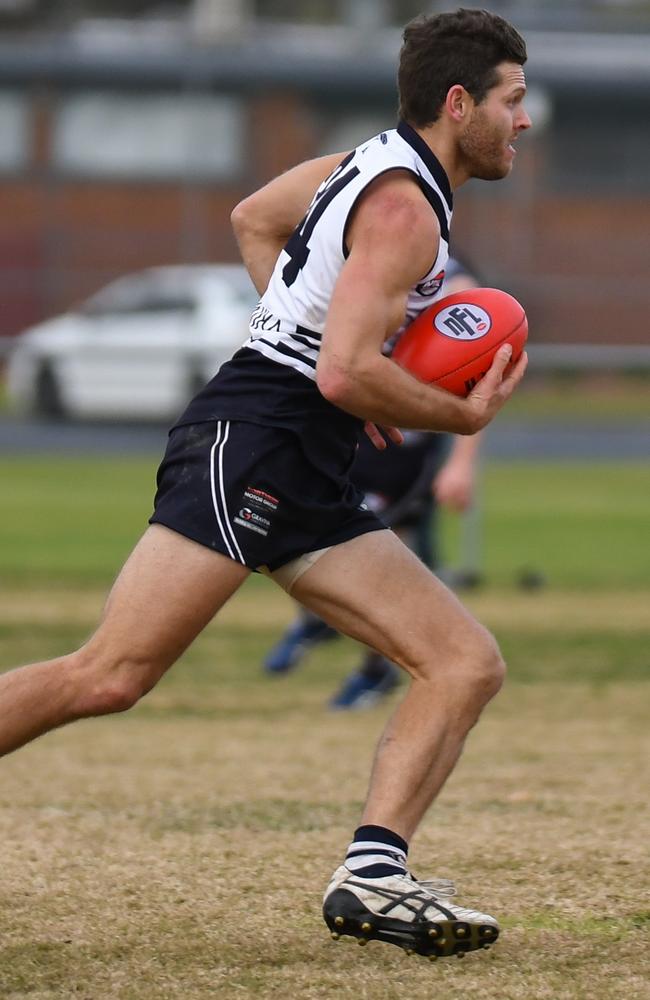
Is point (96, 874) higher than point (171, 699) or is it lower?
higher

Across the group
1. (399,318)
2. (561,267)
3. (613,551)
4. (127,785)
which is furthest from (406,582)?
(561,267)

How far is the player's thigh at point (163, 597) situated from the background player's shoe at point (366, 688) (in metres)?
4.24

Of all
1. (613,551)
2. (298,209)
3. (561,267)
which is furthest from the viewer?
(561,267)

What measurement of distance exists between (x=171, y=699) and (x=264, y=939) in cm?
453

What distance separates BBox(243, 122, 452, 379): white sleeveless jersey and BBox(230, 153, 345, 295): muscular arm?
378mm

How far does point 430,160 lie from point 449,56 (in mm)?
261

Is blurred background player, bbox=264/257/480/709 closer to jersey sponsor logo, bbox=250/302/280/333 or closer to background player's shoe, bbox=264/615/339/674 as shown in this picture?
background player's shoe, bbox=264/615/339/674

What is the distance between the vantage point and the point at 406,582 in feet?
15.4

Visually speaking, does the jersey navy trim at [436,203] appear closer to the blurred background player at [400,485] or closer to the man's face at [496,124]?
the man's face at [496,124]

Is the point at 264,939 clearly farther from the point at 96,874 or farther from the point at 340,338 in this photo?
the point at 340,338

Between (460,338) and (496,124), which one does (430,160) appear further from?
(460,338)

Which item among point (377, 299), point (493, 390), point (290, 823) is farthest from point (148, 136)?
point (377, 299)

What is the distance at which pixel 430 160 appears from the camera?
4551mm

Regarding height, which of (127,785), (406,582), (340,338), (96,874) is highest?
(340,338)
